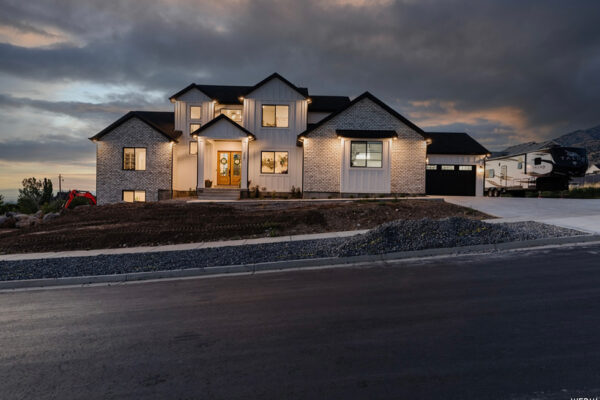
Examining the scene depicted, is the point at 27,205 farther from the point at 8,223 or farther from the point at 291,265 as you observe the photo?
the point at 291,265

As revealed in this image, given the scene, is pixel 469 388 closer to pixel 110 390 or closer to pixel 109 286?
pixel 110 390

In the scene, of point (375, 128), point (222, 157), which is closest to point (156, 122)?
point (222, 157)

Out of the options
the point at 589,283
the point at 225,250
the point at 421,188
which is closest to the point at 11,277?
the point at 225,250

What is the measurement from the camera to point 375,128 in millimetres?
22703

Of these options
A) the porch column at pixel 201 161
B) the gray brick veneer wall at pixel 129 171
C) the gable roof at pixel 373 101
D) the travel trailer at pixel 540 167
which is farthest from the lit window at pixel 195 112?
the travel trailer at pixel 540 167

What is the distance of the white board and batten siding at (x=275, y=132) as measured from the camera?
2373 cm

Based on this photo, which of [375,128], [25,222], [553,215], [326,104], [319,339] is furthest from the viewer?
[326,104]

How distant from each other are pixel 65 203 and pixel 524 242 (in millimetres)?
26418

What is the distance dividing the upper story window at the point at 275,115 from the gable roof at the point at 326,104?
2.31 metres

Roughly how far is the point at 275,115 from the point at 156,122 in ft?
33.2

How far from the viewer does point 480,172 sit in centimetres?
2805

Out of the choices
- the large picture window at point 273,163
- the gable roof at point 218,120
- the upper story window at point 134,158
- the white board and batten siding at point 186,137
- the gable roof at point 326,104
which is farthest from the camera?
the gable roof at point 326,104

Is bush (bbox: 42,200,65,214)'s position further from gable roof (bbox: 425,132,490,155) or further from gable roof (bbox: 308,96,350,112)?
gable roof (bbox: 425,132,490,155)

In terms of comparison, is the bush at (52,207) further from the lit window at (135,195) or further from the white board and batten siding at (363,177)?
the white board and batten siding at (363,177)
